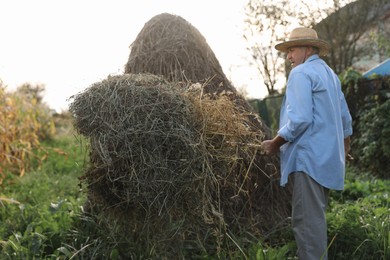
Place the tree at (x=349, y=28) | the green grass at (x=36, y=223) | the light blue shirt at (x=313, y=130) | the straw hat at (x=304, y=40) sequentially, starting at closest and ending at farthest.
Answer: the light blue shirt at (x=313, y=130) < the straw hat at (x=304, y=40) < the green grass at (x=36, y=223) < the tree at (x=349, y=28)

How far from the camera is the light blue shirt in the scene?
3568 mm

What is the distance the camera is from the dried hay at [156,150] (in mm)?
3191

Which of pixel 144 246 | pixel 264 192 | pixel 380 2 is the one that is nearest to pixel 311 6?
pixel 380 2

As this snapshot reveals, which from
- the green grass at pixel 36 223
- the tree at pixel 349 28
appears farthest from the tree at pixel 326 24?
the green grass at pixel 36 223

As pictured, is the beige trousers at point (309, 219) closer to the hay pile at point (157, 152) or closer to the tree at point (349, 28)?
the hay pile at point (157, 152)

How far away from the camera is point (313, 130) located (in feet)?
12.0

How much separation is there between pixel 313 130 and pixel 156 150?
1180 mm

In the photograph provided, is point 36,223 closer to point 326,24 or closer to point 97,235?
point 97,235

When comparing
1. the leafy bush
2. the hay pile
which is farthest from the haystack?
the leafy bush

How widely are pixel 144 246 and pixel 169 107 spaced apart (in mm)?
1195

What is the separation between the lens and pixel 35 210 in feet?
16.8

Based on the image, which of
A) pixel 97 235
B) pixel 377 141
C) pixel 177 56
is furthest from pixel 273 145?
pixel 377 141

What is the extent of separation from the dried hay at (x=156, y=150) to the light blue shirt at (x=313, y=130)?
0.32m

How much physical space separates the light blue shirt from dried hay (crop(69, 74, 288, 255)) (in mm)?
318
